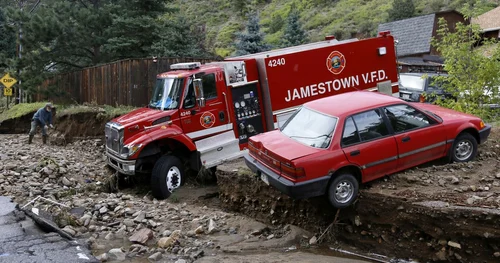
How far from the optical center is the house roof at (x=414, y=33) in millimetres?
32156

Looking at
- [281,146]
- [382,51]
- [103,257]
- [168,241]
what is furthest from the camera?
[382,51]

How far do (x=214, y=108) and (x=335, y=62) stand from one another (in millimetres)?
3259

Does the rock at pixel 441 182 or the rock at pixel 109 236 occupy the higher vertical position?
the rock at pixel 441 182

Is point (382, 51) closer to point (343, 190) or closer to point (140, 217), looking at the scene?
point (343, 190)

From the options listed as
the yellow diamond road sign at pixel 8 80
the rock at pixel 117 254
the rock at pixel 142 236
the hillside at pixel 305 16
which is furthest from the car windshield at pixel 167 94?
the hillside at pixel 305 16

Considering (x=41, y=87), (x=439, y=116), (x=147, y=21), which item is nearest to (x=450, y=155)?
(x=439, y=116)

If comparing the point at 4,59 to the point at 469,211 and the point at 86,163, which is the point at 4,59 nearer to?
the point at 86,163

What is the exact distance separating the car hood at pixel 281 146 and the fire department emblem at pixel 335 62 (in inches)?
154

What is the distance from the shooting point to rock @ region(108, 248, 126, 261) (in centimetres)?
736

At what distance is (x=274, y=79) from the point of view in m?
11.4

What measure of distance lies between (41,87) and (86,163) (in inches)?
450

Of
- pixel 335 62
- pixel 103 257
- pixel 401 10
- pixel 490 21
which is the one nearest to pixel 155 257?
pixel 103 257

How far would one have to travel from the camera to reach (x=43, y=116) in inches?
663

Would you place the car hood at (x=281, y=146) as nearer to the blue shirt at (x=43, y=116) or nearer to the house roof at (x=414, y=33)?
the blue shirt at (x=43, y=116)
